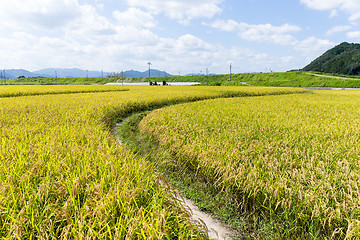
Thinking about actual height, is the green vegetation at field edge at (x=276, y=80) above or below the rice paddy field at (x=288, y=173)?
above

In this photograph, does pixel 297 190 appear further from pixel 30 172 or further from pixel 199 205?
pixel 30 172

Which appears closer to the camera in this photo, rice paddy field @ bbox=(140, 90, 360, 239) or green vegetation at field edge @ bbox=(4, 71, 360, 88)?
→ rice paddy field @ bbox=(140, 90, 360, 239)

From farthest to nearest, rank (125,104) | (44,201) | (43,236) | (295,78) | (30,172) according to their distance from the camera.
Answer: (295,78) → (125,104) → (30,172) → (44,201) → (43,236)

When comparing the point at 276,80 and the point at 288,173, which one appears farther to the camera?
the point at 276,80

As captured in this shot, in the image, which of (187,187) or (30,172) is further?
(187,187)

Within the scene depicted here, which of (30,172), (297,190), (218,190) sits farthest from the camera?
(218,190)

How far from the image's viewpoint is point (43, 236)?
2.17 meters

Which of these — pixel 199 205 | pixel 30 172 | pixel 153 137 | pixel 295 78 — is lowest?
pixel 199 205

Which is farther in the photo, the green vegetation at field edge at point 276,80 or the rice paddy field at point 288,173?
the green vegetation at field edge at point 276,80

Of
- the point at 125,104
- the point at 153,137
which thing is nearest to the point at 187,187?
the point at 153,137

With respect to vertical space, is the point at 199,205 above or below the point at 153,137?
below

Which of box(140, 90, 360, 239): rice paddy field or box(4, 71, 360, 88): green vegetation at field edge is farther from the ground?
box(4, 71, 360, 88): green vegetation at field edge

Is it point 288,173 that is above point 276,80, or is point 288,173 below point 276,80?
below

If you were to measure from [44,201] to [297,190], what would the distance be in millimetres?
3764
